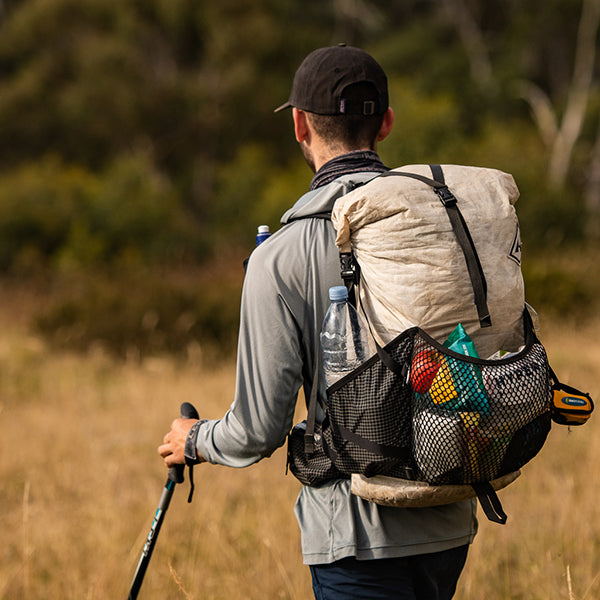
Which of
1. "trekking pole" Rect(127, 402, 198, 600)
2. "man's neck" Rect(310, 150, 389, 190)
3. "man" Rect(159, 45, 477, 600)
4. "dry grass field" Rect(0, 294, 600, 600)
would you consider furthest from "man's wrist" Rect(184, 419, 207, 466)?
"man's neck" Rect(310, 150, 389, 190)

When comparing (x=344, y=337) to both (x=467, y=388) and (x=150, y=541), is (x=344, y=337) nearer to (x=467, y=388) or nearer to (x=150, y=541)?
(x=467, y=388)

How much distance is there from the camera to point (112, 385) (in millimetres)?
8070

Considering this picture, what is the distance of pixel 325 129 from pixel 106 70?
2915cm

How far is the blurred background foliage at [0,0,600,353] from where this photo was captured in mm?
20156

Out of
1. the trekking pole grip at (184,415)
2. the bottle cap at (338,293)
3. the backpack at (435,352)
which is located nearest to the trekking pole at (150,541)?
the trekking pole grip at (184,415)

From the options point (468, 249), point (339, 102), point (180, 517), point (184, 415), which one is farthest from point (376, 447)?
point (180, 517)

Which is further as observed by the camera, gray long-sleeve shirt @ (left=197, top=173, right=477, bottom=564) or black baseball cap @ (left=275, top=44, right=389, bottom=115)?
black baseball cap @ (left=275, top=44, right=389, bottom=115)

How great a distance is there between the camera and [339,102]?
1.92m

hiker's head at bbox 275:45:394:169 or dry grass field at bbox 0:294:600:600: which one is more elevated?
hiker's head at bbox 275:45:394:169

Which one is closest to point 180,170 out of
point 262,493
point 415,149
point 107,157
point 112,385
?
point 107,157

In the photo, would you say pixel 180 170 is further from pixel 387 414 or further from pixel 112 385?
pixel 387 414

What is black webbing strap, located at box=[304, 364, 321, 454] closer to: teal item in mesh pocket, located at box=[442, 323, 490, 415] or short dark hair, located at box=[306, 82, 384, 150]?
teal item in mesh pocket, located at box=[442, 323, 490, 415]

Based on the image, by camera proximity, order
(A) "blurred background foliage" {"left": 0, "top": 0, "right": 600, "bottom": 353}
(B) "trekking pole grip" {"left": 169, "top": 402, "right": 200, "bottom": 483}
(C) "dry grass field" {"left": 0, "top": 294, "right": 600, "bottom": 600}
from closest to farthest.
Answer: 1. (B) "trekking pole grip" {"left": 169, "top": 402, "right": 200, "bottom": 483}
2. (C) "dry grass field" {"left": 0, "top": 294, "right": 600, "bottom": 600}
3. (A) "blurred background foliage" {"left": 0, "top": 0, "right": 600, "bottom": 353}

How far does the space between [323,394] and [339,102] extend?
70 cm
